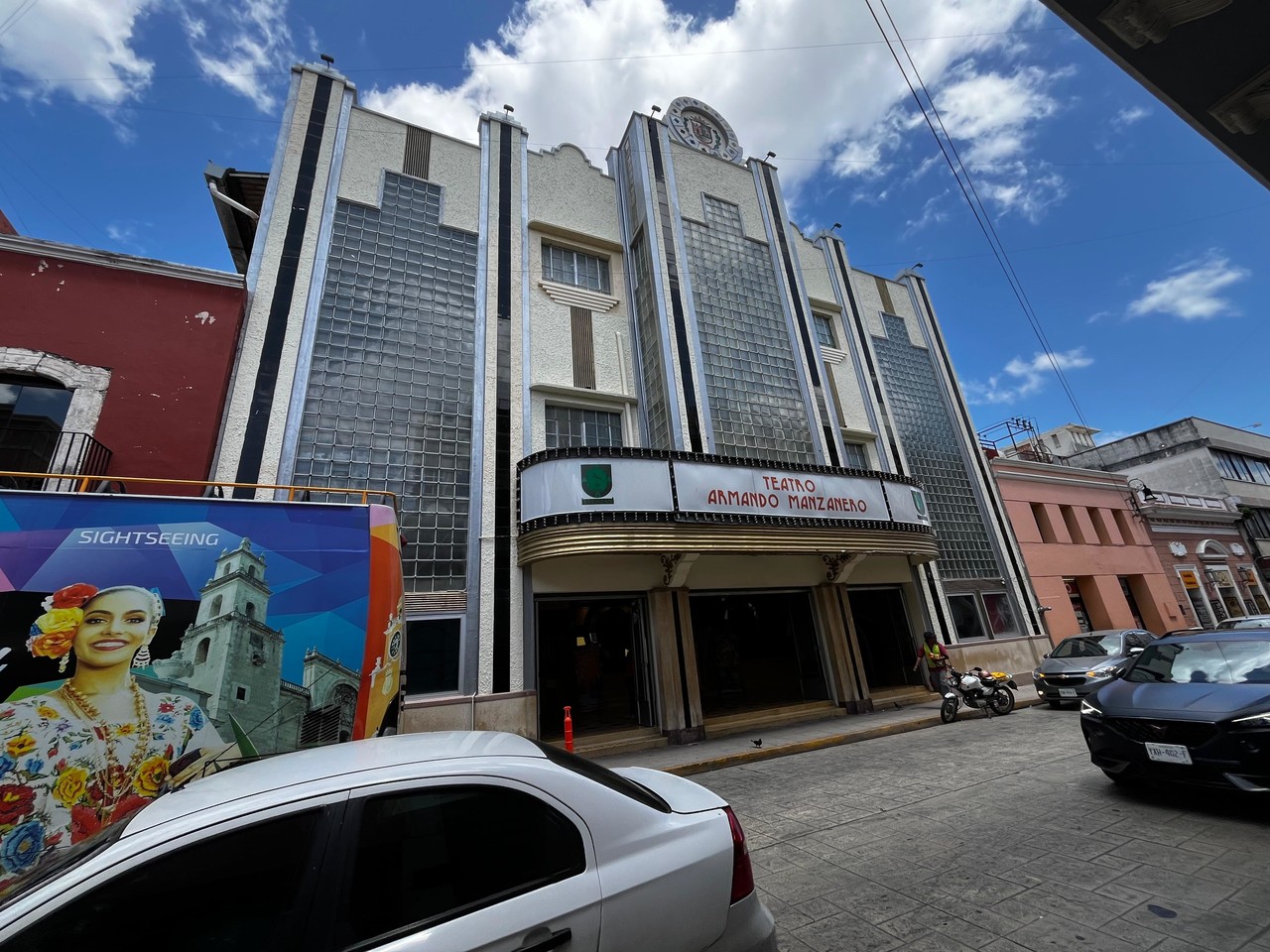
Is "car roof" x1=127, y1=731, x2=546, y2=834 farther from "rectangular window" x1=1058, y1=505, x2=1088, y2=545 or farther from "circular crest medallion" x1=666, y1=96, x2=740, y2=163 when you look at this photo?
"rectangular window" x1=1058, y1=505, x2=1088, y2=545

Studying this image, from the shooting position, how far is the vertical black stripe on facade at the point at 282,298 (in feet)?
28.3

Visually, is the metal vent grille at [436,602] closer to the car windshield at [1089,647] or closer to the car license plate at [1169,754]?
the car license plate at [1169,754]

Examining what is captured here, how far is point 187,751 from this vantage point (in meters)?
3.75

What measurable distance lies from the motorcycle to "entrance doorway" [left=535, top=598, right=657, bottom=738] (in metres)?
6.24

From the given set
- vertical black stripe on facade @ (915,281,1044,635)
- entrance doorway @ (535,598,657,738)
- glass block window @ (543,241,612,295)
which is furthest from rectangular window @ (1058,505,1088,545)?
glass block window @ (543,241,612,295)

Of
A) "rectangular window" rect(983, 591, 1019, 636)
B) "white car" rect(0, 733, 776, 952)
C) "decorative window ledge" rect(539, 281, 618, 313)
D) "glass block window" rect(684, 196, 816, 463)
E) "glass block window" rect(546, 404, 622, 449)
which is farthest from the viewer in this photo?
"rectangular window" rect(983, 591, 1019, 636)

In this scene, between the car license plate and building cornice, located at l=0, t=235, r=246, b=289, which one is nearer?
the car license plate

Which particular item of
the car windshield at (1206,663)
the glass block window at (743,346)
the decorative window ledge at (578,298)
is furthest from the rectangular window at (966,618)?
the decorative window ledge at (578,298)

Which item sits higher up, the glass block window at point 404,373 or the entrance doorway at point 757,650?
the glass block window at point 404,373

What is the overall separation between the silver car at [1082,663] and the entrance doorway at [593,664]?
8.47 metres

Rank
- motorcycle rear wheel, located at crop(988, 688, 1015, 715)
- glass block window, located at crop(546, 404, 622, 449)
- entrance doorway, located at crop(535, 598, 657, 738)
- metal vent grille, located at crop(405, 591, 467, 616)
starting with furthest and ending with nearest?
1. glass block window, located at crop(546, 404, 622, 449)
2. motorcycle rear wheel, located at crop(988, 688, 1015, 715)
3. entrance doorway, located at crop(535, 598, 657, 738)
4. metal vent grille, located at crop(405, 591, 467, 616)

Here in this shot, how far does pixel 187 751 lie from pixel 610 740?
6.87m

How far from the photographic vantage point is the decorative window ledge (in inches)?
483

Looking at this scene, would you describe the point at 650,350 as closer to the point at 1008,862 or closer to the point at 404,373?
the point at 404,373
